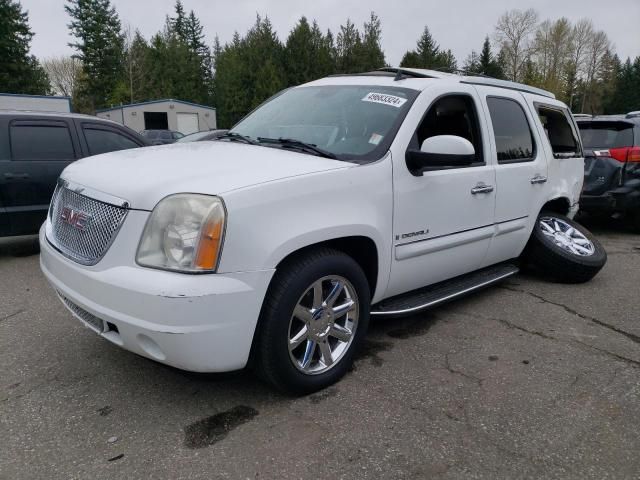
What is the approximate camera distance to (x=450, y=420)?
2574 millimetres

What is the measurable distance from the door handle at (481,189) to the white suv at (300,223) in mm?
16

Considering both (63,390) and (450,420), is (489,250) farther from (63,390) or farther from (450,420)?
(63,390)

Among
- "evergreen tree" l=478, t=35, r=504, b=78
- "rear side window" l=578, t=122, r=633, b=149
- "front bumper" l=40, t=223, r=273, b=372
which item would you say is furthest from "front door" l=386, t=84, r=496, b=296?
"evergreen tree" l=478, t=35, r=504, b=78

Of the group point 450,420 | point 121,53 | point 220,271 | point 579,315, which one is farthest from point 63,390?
point 121,53

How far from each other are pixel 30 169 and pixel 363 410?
192 inches

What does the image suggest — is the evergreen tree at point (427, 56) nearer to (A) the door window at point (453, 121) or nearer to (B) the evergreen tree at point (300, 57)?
(B) the evergreen tree at point (300, 57)

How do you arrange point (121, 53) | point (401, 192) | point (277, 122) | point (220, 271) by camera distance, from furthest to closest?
point (121, 53)
point (277, 122)
point (401, 192)
point (220, 271)

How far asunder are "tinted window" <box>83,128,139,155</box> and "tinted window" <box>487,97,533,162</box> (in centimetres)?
452

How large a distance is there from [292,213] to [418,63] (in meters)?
62.0

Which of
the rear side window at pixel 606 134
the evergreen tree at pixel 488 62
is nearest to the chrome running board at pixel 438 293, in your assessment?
the rear side window at pixel 606 134

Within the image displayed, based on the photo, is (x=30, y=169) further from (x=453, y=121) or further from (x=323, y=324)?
(x=453, y=121)

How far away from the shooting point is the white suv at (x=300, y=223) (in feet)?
7.57

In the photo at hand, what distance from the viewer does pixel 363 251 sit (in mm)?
3035

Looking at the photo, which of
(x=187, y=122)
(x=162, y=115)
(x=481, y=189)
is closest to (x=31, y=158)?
(x=481, y=189)
